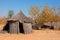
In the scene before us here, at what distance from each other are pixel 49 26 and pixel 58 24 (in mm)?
2035

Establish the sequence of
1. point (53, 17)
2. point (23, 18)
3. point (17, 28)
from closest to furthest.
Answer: point (17, 28) < point (23, 18) < point (53, 17)

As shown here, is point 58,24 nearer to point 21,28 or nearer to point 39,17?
point 39,17

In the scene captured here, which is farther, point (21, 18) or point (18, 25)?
point (21, 18)

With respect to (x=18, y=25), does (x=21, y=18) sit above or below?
above

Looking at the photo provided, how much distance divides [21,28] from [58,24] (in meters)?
12.1

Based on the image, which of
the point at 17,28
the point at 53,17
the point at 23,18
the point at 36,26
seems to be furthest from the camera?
the point at 53,17

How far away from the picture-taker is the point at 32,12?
4128 centimetres

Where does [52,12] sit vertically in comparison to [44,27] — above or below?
above

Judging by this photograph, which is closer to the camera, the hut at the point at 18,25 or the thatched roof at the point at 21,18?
the hut at the point at 18,25

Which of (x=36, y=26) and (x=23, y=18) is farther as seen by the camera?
(x=36, y=26)

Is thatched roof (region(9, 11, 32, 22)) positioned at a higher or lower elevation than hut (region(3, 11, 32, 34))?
higher

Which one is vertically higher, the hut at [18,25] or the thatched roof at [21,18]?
the thatched roof at [21,18]

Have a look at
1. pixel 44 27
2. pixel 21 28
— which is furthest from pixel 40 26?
pixel 21 28

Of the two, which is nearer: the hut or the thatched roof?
the hut
